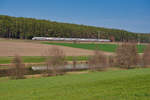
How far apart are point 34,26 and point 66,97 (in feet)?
419

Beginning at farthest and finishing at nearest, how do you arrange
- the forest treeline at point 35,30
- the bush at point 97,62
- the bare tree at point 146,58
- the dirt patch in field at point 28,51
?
the forest treeline at point 35,30 < the dirt patch in field at point 28,51 < the bare tree at point 146,58 < the bush at point 97,62

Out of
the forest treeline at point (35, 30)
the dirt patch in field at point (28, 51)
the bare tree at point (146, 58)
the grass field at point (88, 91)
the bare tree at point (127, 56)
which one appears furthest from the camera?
the forest treeline at point (35, 30)

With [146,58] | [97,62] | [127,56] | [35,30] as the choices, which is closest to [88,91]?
[97,62]

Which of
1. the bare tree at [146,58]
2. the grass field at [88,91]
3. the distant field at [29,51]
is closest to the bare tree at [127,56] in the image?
the bare tree at [146,58]

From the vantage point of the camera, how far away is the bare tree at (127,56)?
114 ft

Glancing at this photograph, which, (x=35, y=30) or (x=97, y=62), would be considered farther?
(x=35, y=30)

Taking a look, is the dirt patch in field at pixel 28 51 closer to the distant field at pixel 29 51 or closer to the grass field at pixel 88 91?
the distant field at pixel 29 51

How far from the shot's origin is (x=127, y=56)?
34.6 meters

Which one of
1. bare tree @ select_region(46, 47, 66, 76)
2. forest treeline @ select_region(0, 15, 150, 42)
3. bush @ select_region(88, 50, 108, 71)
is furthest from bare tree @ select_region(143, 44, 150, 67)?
forest treeline @ select_region(0, 15, 150, 42)

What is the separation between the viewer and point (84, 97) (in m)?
7.29

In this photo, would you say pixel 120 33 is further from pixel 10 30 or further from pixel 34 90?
pixel 34 90

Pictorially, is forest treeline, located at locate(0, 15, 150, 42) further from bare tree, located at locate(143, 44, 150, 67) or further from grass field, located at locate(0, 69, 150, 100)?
grass field, located at locate(0, 69, 150, 100)

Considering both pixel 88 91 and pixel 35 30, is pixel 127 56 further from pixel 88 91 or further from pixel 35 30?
pixel 35 30

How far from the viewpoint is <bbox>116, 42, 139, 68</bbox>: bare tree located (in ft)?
114
